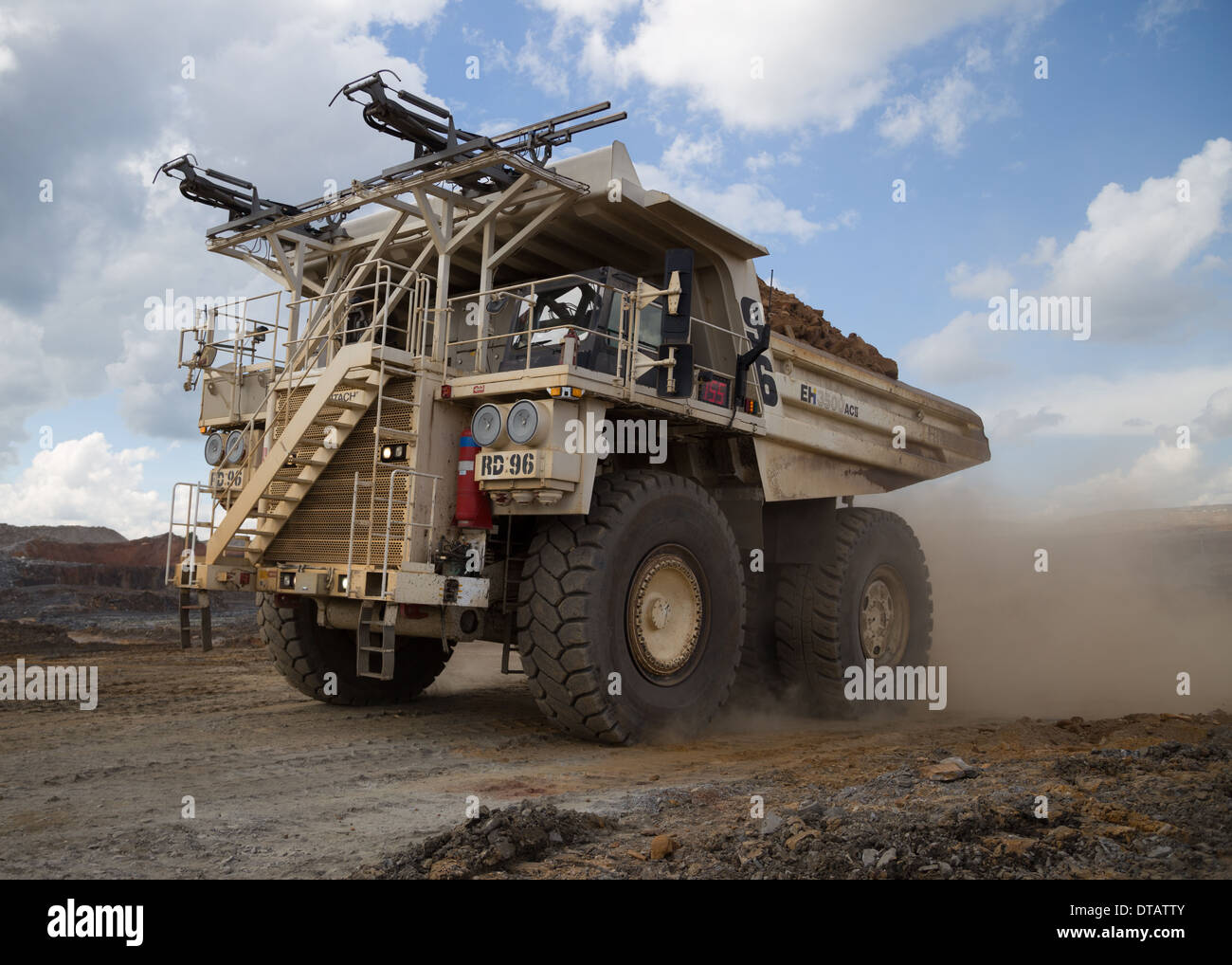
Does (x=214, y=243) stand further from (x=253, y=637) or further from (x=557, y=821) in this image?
(x=253, y=637)

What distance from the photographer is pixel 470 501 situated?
7.16 meters

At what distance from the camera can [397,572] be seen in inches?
261

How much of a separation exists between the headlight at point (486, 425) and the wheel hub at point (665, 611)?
→ 1.50 metres

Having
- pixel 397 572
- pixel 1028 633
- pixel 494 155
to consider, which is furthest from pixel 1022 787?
pixel 1028 633

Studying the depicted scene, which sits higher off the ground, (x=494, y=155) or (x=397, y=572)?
(x=494, y=155)

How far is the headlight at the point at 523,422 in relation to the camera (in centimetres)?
670

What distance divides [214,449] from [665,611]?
4365 mm

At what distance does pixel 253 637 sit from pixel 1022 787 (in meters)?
15.1

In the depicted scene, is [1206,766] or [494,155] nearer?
[1206,766]

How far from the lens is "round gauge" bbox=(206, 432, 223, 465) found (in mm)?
8766

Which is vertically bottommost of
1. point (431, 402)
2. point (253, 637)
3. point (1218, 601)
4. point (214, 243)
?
point (253, 637)
